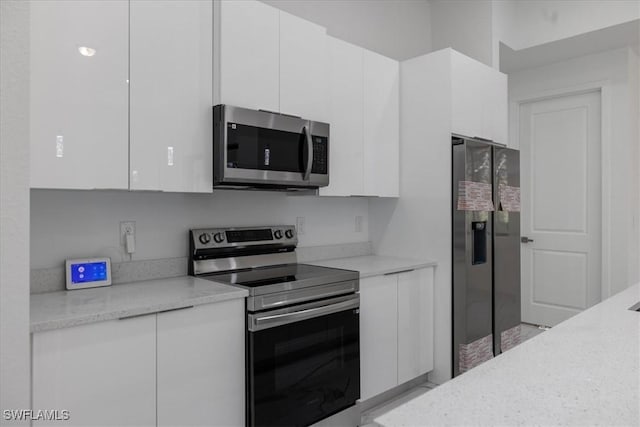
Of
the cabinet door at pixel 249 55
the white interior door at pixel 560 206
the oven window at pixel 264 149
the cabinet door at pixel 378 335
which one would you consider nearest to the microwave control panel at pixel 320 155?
the oven window at pixel 264 149

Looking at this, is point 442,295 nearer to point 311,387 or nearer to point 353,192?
point 353,192

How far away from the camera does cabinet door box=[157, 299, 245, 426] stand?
68.2 inches

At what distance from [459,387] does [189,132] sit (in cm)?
161

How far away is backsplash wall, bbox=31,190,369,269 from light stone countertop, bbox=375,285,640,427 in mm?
1709

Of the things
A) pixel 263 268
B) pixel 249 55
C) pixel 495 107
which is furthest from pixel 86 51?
pixel 495 107

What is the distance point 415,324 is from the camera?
294 centimetres

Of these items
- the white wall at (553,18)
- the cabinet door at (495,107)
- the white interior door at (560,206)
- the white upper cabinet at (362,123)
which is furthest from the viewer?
the white interior door at (560,206)

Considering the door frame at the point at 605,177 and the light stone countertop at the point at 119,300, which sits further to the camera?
the door frame at the point at 605,177

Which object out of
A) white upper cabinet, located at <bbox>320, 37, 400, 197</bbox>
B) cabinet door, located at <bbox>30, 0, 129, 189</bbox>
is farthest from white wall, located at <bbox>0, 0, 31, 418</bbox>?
white upper cabinet, located at <bbox>320, 37, 400, 197</bbox>

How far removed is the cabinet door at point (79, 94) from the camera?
1.64 metres

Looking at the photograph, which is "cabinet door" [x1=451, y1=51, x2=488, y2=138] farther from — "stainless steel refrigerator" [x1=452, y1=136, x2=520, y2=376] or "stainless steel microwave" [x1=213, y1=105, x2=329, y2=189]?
"stainless steel microwave" [x1=213, y1=105, x2=329, y2=189]

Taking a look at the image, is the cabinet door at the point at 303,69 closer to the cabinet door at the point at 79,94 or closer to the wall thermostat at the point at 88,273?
the cabinet door at the point at 79,94

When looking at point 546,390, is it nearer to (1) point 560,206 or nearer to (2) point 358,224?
(2) point 358,224

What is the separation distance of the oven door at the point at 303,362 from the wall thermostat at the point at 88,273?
28.2 inches
